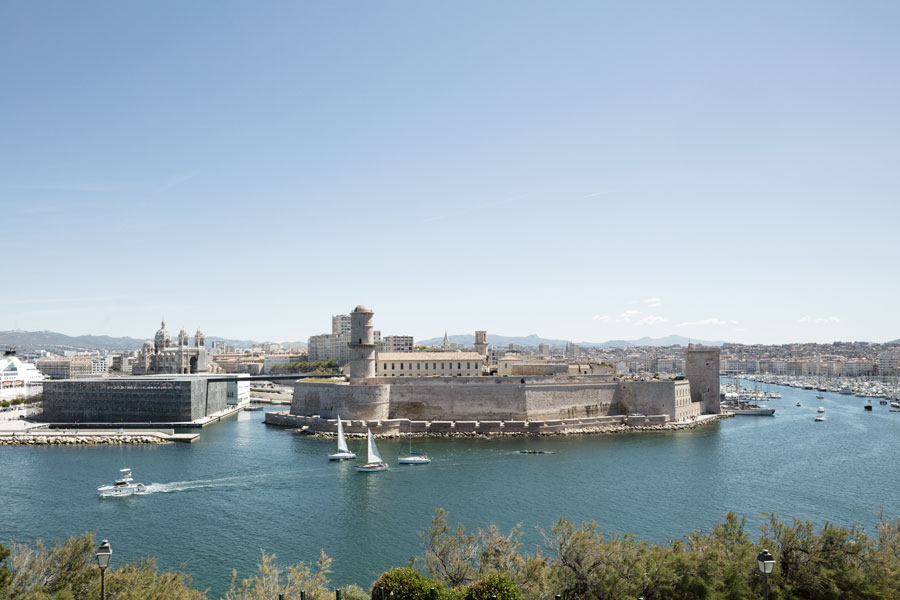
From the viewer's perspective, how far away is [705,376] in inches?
2218

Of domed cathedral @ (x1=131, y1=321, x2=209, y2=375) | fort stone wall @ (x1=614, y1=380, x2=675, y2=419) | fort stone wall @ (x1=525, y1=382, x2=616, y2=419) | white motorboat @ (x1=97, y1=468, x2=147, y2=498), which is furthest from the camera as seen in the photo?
domed cathedral @ (x1=131, y1=321, x2=209, y2=375)

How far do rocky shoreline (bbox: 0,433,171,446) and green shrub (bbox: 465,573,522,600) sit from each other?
3683cm

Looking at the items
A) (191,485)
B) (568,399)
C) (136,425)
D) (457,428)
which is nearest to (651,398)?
(568,399)

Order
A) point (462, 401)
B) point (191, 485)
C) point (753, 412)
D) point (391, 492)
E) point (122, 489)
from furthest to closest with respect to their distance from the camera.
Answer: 1. point (753, 412)
2. point (462, 401)
3. point (191, 485)
4. point (391, 492)
5. point (122, 489)

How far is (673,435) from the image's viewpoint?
44844mm

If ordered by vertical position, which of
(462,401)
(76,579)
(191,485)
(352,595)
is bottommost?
(191,485)

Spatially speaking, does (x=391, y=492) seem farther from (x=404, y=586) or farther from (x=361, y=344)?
(x=361, y=344)

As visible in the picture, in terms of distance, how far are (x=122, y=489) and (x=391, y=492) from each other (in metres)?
11.9

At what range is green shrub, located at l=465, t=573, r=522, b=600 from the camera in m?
10.2

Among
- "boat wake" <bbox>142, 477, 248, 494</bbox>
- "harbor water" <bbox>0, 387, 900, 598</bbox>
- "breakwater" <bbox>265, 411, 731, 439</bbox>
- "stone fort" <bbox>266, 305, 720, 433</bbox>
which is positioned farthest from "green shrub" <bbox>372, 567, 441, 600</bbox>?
"stone fort" <bbox>266, 305, 720, 433</bbox>

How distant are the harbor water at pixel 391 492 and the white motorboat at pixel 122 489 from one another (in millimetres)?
476

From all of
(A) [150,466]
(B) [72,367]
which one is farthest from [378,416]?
(B) [72,367]

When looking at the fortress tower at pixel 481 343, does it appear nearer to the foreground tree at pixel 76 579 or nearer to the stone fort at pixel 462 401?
the stone fort at pixel 462 401

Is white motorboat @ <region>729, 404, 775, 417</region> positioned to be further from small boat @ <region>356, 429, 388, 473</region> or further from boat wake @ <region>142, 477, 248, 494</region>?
boat wake @ <region>142, 477, 248, 494</region>
